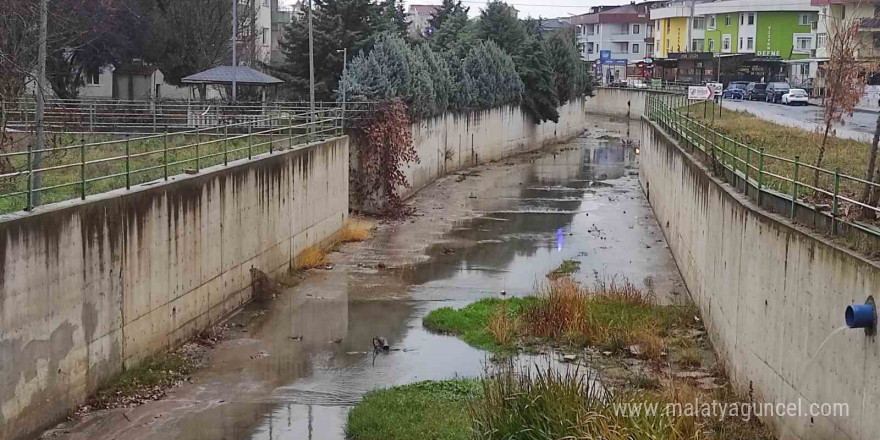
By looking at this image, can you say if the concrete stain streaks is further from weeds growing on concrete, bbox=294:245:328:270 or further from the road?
the road

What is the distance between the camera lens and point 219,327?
21.5m

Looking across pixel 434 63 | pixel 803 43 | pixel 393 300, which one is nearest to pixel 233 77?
pixel 434 63

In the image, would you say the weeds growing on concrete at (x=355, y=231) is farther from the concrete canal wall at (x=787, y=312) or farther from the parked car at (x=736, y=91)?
the parked car at (x=736, y=91)

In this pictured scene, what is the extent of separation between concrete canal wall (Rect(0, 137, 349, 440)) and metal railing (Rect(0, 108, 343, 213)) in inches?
18.8

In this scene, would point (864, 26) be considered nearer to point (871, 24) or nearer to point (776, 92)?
point (871, 24)

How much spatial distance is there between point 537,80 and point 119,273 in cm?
5143

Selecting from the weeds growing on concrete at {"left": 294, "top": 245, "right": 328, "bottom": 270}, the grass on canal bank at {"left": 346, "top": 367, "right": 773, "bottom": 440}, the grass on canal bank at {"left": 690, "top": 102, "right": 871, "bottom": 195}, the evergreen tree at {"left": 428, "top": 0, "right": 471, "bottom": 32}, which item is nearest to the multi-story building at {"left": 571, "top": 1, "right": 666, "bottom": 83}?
the evergreen tree at {"left": 428, "top": 0, "right": 471, "bottom": 32}

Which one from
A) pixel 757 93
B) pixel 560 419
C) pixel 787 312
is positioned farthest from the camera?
pixel 757 93

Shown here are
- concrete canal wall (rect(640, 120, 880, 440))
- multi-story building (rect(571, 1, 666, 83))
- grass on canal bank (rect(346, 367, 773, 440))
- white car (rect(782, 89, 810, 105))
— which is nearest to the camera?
grass on canal bank (rect(346, 367, 773, 440))

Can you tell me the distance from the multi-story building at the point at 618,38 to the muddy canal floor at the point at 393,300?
307 feet

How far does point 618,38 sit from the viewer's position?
143 metres

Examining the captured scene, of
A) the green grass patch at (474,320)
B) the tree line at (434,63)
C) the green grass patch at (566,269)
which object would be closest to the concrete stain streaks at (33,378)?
the green grass patch at (474,320)

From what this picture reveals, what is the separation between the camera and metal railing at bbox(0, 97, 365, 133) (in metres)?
34.6

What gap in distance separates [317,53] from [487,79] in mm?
12731
